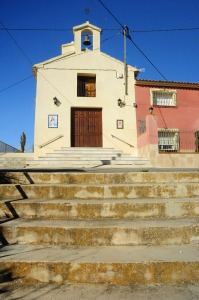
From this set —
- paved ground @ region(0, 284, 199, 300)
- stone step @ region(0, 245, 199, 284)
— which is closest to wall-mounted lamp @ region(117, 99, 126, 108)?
stone step @ region(0, 245, 199, 284)

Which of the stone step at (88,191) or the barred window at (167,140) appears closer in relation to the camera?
the stone step at (88,191)

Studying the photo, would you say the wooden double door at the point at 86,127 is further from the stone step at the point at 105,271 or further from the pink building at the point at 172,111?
the stone step at the point at 105,271

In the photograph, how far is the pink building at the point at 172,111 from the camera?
14.3 m

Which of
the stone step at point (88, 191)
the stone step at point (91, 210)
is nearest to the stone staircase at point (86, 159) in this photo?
the stone step at point (88, 191)

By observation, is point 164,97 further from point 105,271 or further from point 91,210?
point 105,271

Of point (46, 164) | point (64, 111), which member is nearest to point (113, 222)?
point (46, 164)

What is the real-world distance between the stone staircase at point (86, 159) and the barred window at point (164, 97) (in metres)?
4.94

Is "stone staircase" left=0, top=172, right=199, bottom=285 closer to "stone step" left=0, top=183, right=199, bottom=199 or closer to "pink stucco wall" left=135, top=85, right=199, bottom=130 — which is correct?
"stone step" left=0, top=183, right=199, bottom=199

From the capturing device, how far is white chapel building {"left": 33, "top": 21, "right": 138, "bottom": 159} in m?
13.5

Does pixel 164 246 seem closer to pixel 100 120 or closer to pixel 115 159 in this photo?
pixel 115 159

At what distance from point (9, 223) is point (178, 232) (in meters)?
2.17

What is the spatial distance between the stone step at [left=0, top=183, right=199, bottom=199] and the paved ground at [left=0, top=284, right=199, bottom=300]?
5.23 ft

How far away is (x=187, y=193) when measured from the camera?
376 cm

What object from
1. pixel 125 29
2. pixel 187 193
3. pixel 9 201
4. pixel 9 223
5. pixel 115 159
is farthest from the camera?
pixel 125 29
